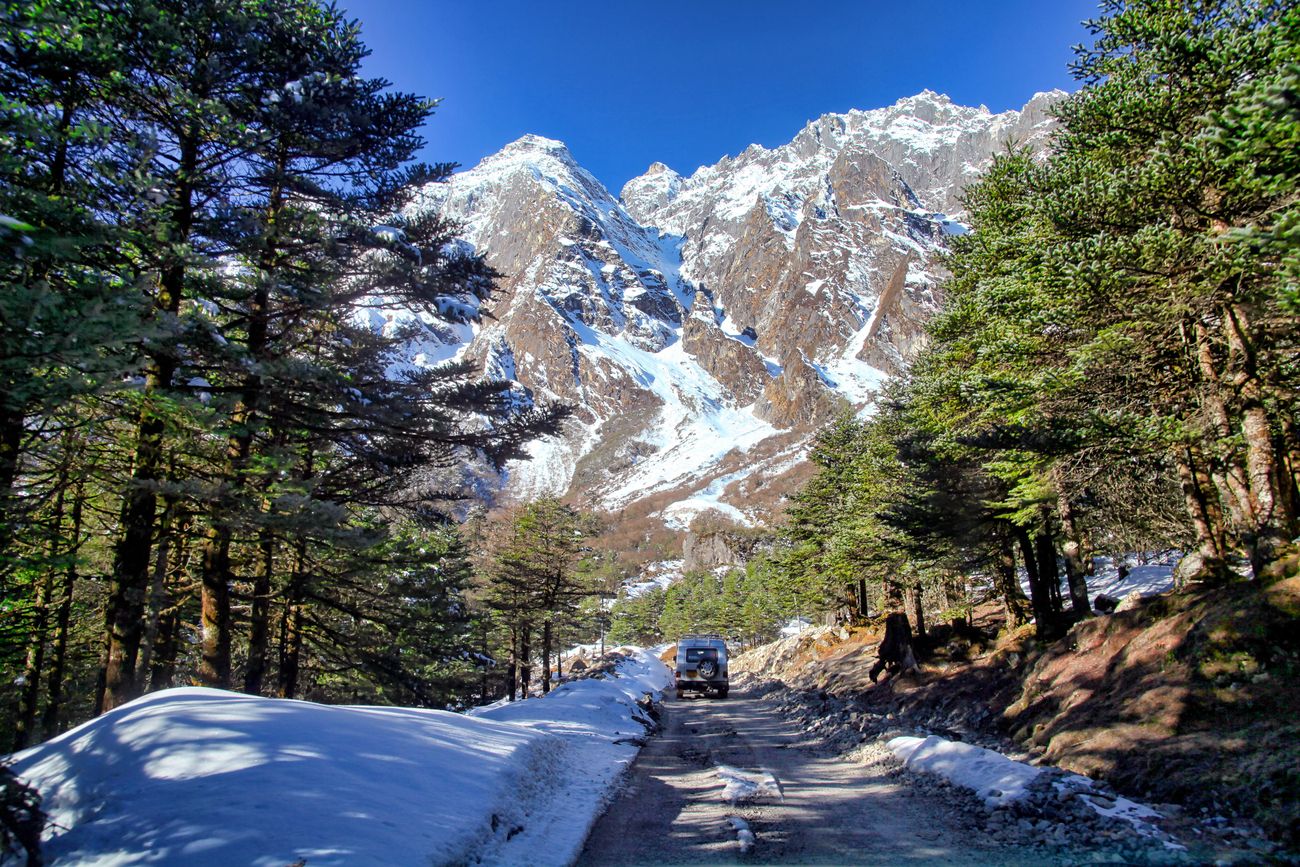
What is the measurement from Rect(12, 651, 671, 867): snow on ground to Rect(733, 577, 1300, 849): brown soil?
598 centimetres

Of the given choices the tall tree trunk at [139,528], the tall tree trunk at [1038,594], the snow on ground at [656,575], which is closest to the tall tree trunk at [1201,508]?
the tall tree trunk at [1038,594]

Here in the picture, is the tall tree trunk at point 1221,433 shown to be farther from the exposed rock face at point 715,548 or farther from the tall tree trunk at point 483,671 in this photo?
the exposed rock face at point 715,548

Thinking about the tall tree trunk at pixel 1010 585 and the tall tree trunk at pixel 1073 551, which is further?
the tall tree trunk at pixel 1010 585

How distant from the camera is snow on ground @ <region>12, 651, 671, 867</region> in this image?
4.20 m

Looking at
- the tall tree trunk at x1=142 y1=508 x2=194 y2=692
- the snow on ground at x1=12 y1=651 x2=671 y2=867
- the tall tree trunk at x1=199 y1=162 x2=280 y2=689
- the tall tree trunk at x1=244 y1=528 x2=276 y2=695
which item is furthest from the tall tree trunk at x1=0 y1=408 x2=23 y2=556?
the tall tree trunk at x1=244 y1=528 x2=276 y2=695

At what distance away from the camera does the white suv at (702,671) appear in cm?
2442

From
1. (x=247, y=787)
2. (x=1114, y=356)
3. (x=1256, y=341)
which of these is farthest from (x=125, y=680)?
(x=1256, y=341)

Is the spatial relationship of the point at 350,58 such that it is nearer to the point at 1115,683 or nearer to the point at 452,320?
the point at 452,320

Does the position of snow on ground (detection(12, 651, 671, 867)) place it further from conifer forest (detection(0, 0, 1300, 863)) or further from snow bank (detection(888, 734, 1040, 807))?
snow bank (detection(888, 734, 1040, 807))

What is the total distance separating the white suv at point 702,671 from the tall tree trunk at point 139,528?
19.0 metres

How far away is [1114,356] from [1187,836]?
7739mm

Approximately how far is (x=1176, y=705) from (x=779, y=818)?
5.10 metres

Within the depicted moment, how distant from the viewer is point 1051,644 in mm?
12750

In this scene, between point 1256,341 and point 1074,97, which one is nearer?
point 1256,341
